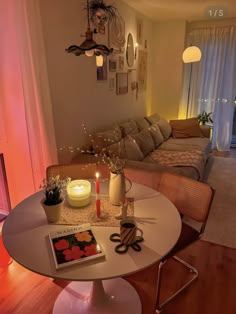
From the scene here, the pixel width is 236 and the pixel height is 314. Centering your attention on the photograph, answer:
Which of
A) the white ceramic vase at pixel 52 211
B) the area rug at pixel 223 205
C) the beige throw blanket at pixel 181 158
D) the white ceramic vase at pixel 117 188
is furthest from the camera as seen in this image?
the beige throw blanket at pixel 181 158

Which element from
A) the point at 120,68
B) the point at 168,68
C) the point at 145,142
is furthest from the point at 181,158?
the point at 168,68

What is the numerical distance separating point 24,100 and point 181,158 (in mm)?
2072

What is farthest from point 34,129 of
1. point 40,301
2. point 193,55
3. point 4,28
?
point 193,55

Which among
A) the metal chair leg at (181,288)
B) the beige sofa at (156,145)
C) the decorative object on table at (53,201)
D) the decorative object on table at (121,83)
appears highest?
the decorative object on table at (121,83)

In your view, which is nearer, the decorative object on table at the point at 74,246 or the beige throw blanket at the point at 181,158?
the decorative object on table at the point at 74,246

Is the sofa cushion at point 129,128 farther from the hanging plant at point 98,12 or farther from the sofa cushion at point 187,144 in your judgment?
the hanging plant at point 98,12

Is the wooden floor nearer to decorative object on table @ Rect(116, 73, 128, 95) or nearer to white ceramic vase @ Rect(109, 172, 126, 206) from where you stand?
white ceramic vase @ Rect(109, 172, 126, 206)

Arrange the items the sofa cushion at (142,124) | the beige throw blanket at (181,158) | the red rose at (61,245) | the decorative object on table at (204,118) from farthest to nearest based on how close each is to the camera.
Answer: the decorative object on table at (204,118)
the sofa cushion at (142,124)
the beige throw blanket at (181,158)
the red rose at (61,245)

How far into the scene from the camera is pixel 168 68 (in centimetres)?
503

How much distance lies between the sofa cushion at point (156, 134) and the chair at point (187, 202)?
2.15 metres

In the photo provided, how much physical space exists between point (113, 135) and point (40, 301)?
6.33ft

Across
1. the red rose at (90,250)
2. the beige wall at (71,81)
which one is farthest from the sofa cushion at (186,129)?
the red rose at (90,250)

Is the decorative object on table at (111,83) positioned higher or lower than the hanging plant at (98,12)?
lower

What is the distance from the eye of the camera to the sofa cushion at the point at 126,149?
280 centimetres
